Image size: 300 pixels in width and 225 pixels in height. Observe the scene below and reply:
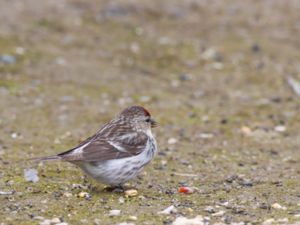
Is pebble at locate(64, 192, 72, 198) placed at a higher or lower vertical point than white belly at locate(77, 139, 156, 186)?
lower

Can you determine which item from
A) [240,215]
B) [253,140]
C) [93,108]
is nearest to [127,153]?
[240,215]

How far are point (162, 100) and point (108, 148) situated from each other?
4602mm

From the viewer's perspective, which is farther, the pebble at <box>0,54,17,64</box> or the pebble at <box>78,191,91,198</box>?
the pebble at <box>0,54,17,64</box>

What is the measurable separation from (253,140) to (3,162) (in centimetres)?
339

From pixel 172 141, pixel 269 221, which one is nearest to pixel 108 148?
pixel 269 221

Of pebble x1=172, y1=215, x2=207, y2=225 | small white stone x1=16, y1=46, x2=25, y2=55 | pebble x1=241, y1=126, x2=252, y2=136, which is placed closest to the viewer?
pebble x1=172, y1=215, x2=207, y2=225

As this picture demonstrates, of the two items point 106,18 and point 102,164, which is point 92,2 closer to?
point 106,18

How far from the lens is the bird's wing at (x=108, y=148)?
760 cm

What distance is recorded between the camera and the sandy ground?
761 cm

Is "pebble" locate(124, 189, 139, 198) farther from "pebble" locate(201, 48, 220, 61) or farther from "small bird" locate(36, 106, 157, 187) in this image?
"pebble" locate(201, 48, 220, 61)

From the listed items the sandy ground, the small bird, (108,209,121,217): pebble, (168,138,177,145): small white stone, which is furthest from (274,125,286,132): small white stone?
(108,209,121,217): pebble

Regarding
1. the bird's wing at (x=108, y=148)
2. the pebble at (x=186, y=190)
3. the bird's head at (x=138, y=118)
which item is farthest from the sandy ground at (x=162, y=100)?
Answer: the bird's head at (x=138, y=118)

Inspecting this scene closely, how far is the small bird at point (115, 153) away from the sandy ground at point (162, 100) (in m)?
0.24

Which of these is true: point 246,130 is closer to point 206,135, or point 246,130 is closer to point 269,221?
point 206,135
